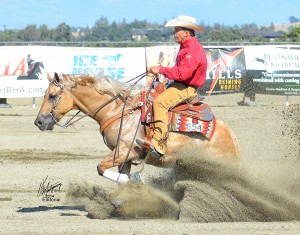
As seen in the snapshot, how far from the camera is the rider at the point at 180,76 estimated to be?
8.92m

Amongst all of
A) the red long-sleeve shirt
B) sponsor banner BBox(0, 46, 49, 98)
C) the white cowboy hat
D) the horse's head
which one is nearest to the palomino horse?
the horse's head

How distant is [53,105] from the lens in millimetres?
9398

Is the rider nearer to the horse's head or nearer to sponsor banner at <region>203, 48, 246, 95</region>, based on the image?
the horse's head

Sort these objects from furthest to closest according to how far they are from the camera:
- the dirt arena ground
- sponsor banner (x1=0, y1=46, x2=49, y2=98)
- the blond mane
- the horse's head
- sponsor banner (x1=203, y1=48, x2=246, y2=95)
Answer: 1. sponsor banner (x1=203, y1=48, x2=246, y2=95)
2. sponsor banner (x1=0, y1=46, x2=49, y2=98)
3. the blond mane
4. the horse's head
5. the dirt arena ground

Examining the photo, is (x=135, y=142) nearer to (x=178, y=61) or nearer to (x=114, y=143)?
(x=114, y=143)

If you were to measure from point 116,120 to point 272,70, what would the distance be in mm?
13534

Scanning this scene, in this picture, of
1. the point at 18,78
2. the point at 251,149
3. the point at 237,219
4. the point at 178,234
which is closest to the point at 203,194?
the point at 237,219

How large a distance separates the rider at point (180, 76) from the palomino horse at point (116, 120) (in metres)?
0.18

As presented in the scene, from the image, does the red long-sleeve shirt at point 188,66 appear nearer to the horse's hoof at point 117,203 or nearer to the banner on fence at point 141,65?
the horse's hoof at point 117,203

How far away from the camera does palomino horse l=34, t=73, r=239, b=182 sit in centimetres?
909

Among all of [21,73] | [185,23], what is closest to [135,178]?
[185,23]

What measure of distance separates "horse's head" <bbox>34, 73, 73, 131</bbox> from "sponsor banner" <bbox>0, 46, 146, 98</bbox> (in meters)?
11.3

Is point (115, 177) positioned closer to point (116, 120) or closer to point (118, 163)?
point (118, 163)

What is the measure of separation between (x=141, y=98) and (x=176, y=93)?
47cm
